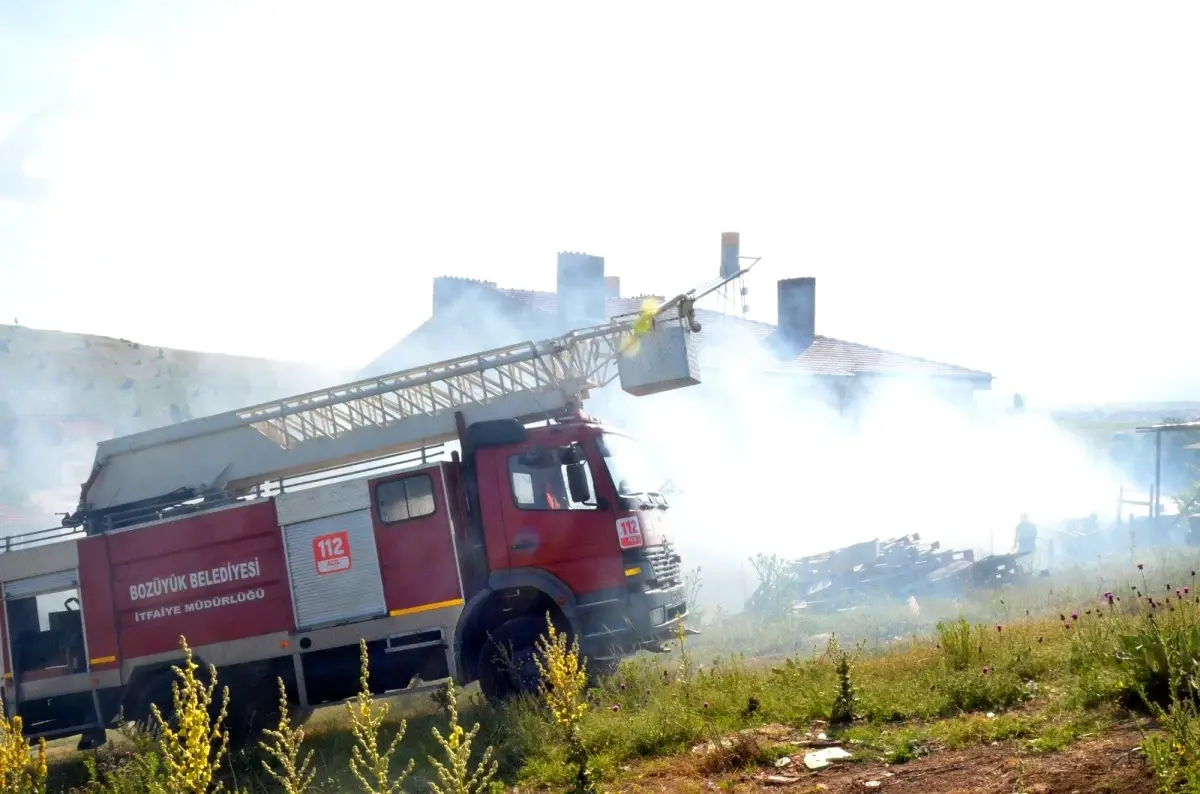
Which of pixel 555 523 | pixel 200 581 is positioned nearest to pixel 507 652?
pixel 555 523

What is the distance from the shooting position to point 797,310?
33969 mm

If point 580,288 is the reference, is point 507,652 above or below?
below

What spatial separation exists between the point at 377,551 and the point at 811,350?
81.5 feet

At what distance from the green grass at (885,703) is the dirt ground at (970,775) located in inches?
7.5

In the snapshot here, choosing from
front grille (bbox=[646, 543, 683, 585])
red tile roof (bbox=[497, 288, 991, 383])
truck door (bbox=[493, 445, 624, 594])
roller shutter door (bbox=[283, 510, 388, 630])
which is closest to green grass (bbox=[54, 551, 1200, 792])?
front grille (bbox=[646, 543, 683, 585])

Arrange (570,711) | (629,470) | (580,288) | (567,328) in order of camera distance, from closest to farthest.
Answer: (570,711), (629,470), (567,328), (580,288)

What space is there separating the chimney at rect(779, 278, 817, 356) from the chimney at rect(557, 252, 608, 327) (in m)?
7.39

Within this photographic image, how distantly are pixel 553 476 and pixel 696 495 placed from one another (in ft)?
51.0

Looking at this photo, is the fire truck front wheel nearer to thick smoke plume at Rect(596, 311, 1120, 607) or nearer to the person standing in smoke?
thick smoke plume at Rect(596, 311, 1120, 607)

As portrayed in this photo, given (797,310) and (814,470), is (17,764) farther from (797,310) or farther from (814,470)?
(797,310)

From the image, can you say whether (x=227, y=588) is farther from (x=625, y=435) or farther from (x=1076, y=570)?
(x=1076, y=570)

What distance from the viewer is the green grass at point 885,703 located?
6449mm

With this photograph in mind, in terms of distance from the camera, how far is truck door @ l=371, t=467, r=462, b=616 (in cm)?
966

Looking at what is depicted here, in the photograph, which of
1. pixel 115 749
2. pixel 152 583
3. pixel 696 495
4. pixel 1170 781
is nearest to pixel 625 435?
pixel 152 583
